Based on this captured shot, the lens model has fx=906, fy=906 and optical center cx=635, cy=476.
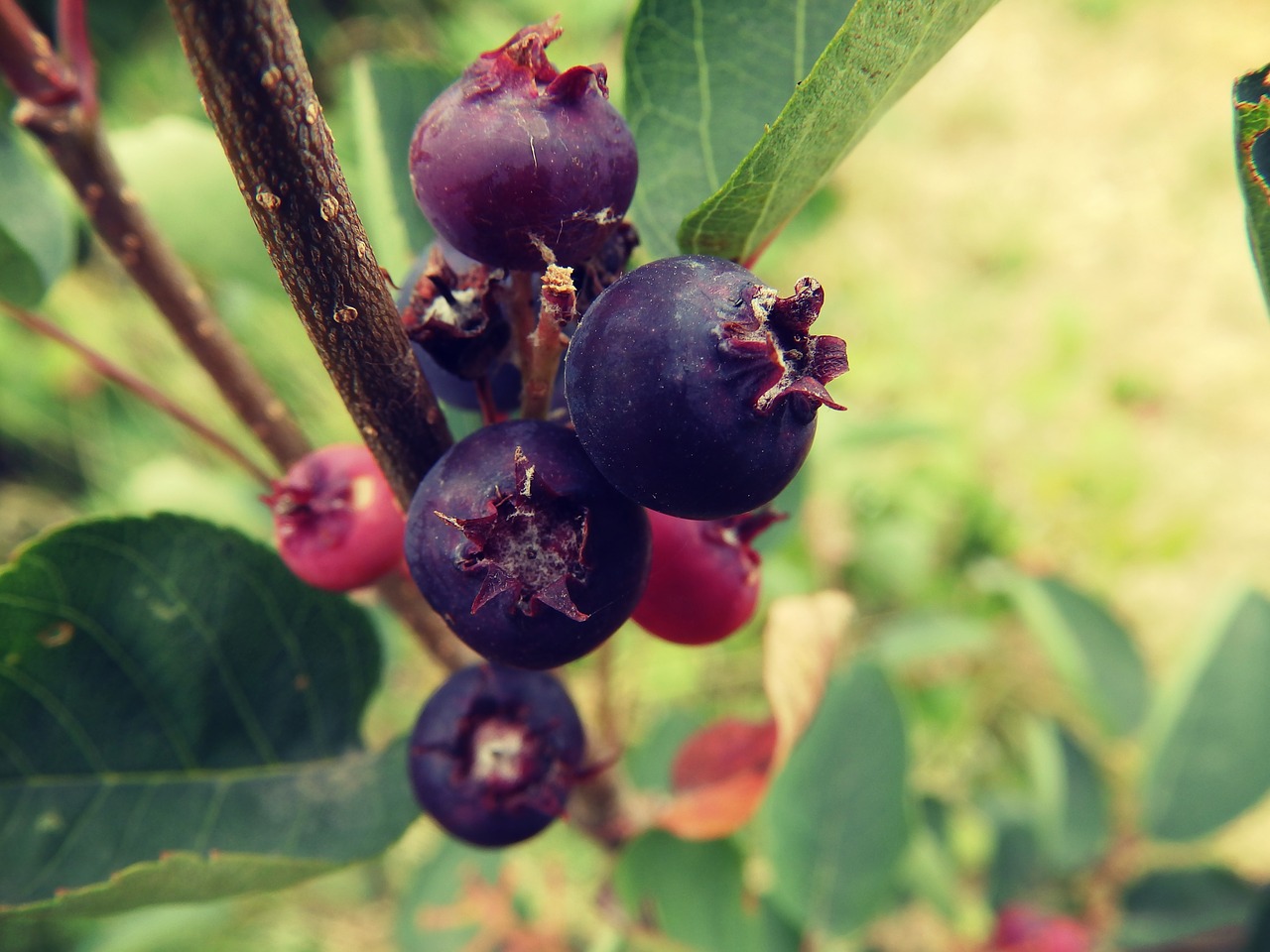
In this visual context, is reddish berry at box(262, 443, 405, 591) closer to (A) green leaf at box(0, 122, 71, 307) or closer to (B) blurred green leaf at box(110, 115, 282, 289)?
(A) green leaf at box(0, 122, 71, 307)

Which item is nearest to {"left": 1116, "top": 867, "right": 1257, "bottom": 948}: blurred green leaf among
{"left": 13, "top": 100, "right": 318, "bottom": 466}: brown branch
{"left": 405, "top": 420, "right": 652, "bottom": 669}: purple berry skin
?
{"left": 405, "top": 420, "right": 652, "bottom": 669}: purple berry skin

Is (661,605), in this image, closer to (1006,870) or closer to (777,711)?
(777,711)

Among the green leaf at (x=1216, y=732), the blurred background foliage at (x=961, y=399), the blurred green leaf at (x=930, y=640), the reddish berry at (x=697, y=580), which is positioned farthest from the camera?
the blurred background foliage at (x=961, y=399)

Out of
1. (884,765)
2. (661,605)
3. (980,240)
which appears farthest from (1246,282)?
(661,605)

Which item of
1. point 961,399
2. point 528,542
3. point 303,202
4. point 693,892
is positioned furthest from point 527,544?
point 961,399

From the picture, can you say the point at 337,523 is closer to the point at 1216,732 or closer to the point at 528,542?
the point at 528,542

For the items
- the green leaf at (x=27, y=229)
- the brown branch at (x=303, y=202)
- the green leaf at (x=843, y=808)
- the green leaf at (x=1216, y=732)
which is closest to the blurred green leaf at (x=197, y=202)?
the green leaf at (x=27, y=229)

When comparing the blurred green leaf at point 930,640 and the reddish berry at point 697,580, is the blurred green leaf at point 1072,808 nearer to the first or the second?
the blurred green leaf at point 930,640
